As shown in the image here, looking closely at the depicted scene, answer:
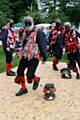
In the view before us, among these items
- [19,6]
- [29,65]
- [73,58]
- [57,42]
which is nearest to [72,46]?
[73,58]

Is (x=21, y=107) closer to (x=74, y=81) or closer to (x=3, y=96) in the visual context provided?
(x=3, y=96)

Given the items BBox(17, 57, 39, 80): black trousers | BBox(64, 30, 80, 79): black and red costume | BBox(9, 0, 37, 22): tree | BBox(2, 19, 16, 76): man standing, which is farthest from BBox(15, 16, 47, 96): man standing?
BBox(9, 0, 37, 22): tree

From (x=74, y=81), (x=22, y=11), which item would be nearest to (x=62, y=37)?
(x=74, y=81)

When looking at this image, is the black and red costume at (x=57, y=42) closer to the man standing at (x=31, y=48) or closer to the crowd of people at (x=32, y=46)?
the crowd of people at (x=32, y=46)

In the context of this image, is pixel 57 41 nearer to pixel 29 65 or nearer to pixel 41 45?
pixel 29 65

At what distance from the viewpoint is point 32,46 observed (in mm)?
11508

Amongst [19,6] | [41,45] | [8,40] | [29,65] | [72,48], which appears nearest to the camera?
[41,45]

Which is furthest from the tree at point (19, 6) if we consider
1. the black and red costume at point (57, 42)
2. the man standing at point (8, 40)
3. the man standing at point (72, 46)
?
the man standing at point (72, 46)

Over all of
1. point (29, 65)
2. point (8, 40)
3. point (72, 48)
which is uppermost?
point (29, 65)

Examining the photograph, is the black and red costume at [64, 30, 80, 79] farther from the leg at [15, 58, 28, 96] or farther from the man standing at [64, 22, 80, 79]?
the leg at [15, 58, 28, 96]

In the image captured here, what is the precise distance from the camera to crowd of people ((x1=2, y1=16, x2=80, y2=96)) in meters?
11.5

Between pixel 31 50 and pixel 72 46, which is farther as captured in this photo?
pixel 72 46

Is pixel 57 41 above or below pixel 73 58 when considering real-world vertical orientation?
below

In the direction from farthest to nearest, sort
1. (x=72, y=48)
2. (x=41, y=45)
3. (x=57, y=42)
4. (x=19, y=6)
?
(x=19, y=6)
(x=57, y=42)
(x=72, y=48)
(x=41, y=45)
